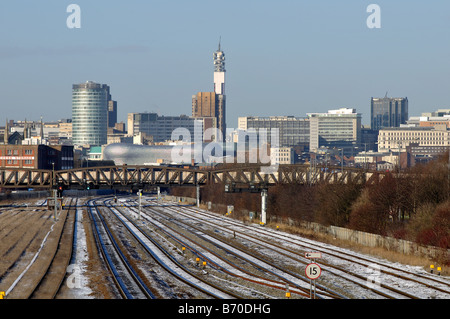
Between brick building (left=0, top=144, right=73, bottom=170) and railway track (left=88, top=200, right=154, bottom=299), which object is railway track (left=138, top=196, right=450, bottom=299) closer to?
railway track (left=88, top=200, right=154, bottom=299)

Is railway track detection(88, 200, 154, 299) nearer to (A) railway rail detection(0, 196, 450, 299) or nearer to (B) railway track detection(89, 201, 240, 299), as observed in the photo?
(A) railway rail detection(0, 196, 450, 299)

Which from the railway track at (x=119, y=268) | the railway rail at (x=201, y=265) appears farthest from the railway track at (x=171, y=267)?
the railway track at (x=119, y=268)

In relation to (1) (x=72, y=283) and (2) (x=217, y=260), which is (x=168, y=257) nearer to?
(2) (x=217, y=260)

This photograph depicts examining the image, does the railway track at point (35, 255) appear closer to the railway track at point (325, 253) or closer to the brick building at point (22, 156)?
the railway track at point (325, 253)

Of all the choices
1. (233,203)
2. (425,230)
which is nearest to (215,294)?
(425,230)

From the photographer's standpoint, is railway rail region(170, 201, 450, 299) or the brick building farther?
the brick building

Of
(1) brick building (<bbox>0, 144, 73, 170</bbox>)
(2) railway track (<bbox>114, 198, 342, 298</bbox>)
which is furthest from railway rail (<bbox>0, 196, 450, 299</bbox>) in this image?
(1) brick building (<bbox>0, 144, 73, 170</bbox>)

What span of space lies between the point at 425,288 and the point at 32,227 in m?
53.6

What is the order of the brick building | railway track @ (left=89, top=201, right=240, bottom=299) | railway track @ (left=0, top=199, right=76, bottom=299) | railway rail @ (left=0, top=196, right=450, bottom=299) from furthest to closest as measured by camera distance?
the brick building → railway track @ (left=0, top=199, right=76, bottom=299) → railway rail @ (left=0, top=196, right=450, bottom=299) → railway track @ (left=89, top=201, right=240, bottom=299)

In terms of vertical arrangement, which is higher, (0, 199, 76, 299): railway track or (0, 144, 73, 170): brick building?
(0, 144, 73, 170): brick building

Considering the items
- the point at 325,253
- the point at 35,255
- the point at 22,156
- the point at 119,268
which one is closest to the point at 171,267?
the point at 119,268

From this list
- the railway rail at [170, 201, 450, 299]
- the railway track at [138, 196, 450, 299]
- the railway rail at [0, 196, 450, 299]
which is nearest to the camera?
the railway rail at [0, 196, 450, 299]

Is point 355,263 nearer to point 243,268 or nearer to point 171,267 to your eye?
point 243,268

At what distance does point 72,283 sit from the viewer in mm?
42125
